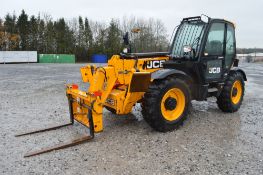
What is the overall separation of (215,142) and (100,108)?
2147mm

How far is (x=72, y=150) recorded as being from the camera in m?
4.83

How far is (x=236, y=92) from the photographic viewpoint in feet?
25.2

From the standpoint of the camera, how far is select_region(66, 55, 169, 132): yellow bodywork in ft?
17.1

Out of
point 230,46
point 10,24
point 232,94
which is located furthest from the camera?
point 10,24

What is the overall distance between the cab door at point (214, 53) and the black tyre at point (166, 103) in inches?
43.1

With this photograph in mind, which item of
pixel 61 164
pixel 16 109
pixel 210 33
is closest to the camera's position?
pixel 61 164

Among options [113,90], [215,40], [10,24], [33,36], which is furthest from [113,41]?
[113,90]

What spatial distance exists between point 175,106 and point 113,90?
128 cm

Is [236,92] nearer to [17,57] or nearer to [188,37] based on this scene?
[188,37]

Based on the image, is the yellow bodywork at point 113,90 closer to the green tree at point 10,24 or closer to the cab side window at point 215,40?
the cab side window at point 215,40

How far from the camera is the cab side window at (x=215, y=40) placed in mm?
6617

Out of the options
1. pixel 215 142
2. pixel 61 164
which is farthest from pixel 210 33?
pixel 61 164

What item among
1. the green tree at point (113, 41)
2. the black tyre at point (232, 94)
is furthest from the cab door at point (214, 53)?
the green tree at point (113, 41)

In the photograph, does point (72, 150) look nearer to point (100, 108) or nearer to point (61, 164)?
point (61, 164)
